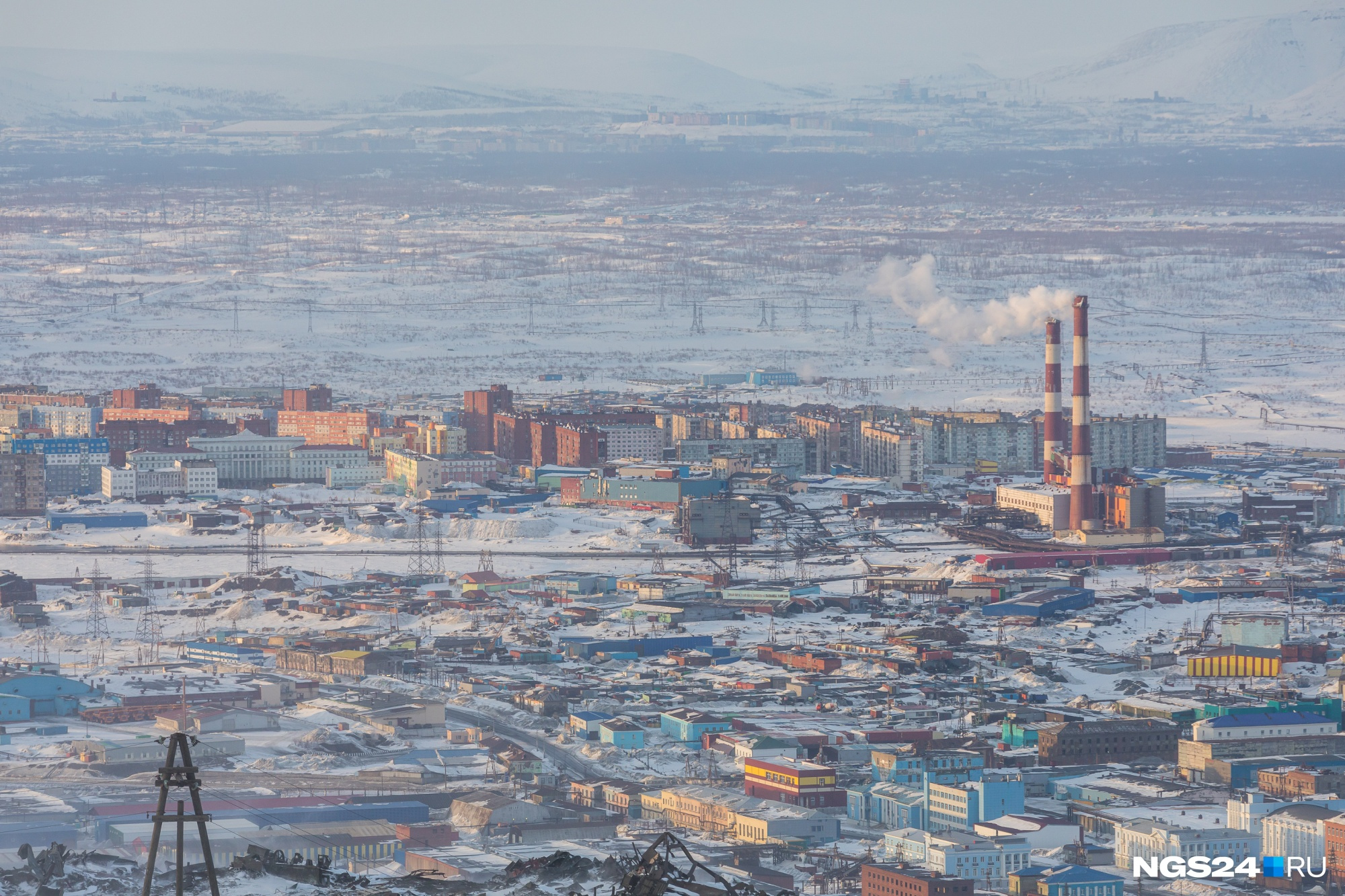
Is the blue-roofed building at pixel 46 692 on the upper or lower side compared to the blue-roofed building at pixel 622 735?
upper

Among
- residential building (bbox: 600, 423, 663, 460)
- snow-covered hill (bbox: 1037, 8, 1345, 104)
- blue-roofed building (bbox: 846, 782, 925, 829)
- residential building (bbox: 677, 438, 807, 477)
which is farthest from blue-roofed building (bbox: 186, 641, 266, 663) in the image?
snow-covered hill (bbox: 1037, 8, 1345, 104)

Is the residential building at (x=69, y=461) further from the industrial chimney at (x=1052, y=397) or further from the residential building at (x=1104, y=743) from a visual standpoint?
the residential building at (x=1104, y=743)

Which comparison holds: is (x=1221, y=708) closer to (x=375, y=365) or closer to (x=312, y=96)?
(x=375, y=365)

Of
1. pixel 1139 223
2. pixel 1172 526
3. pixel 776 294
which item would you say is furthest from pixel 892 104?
pixel 1172 526

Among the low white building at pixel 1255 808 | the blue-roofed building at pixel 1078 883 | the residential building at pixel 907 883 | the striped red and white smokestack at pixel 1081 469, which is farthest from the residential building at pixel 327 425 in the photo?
the blue-roofed building at pixel 1078 883

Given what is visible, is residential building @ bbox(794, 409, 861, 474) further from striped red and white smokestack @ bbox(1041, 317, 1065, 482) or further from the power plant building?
the power plant building

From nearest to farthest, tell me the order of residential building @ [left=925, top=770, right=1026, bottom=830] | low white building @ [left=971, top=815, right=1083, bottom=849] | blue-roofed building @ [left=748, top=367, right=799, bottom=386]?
1. low white building @ [left=971, top=815, right=1083, bottom=849]
2. residential building @ [left=925, top=770, right=1026, bottom=830]
3. blue-roofed building @ [left=748, top=367, right=799, bottom=386]

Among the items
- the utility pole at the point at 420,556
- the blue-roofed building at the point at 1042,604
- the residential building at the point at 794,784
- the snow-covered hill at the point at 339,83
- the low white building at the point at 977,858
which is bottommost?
the low white building at the point at 977,858

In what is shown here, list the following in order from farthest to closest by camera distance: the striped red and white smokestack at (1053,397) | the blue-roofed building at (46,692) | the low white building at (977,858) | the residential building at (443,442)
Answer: the residential building at (443,442)
the striped red and white smokestack at (1053,397)
the blue-roofed building at (46,692)
the low white building at (977,858)
